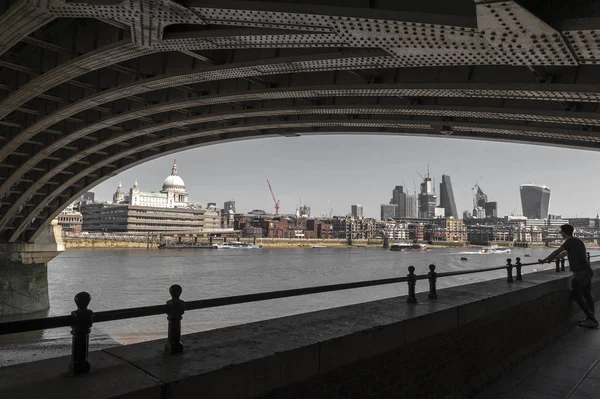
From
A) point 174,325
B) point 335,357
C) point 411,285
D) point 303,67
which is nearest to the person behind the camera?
point 174,325

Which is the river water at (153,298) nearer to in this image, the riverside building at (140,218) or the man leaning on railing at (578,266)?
the man leaning on railing at (578,266)

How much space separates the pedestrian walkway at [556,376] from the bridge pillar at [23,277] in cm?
3012

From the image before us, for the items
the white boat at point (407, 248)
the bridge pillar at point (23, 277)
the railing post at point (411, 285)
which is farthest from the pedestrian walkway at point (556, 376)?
the white boat at point (407, 248)

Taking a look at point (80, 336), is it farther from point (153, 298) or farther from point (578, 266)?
point (153, 298)

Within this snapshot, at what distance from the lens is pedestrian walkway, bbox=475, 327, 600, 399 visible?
5.63m

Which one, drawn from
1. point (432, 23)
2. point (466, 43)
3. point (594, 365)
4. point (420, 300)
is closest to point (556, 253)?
point (594, 365)

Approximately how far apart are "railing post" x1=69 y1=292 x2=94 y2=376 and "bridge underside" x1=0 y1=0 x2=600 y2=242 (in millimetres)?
5506

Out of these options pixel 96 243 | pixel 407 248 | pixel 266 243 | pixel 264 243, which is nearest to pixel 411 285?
pixel 96 243

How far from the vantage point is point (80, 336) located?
310 centimetres

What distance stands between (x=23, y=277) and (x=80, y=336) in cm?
3011

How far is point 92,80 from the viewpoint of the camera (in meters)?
14.4

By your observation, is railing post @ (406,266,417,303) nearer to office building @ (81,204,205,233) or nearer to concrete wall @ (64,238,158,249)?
concrete wall @ (64,238,158,249)

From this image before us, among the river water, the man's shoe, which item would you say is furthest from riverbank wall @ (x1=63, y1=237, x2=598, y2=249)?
the man's shoe

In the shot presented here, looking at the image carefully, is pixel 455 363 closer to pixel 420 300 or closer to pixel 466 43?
pixel 420 300
